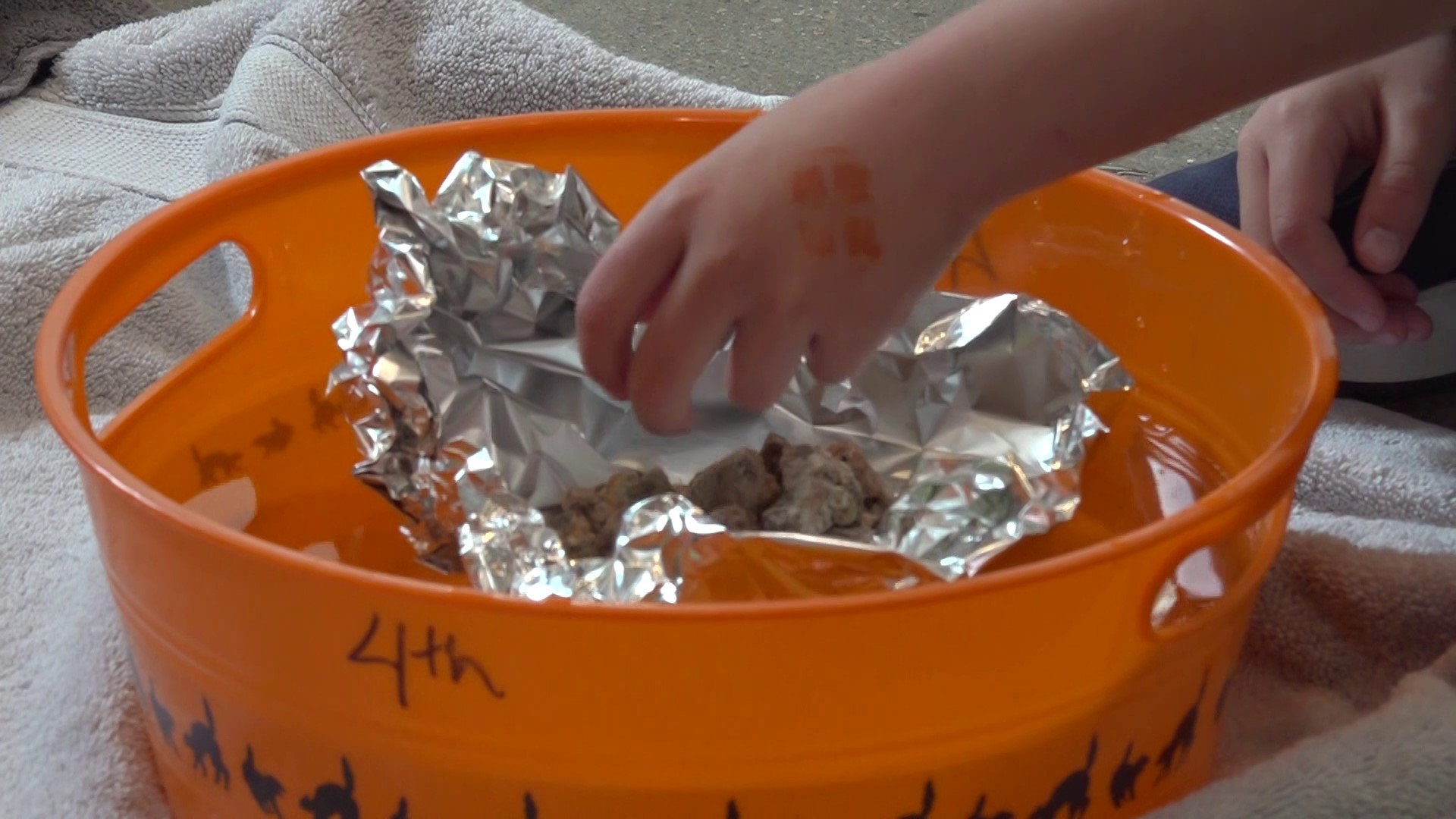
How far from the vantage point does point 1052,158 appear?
1.05ft

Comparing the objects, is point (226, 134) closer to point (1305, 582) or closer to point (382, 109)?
point (382, 109)

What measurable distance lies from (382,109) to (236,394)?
0.25 metres

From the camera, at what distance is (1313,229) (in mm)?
487

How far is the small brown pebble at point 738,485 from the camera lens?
0.44 m

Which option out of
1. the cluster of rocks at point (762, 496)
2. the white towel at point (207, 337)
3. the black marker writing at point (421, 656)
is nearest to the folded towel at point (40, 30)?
the white towel at point (207, 337)

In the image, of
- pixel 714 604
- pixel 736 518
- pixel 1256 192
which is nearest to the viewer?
pixel 714 604

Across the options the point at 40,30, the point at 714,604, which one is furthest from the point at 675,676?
the point at 40,30

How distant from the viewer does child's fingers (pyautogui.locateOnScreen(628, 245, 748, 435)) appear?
1.06ft

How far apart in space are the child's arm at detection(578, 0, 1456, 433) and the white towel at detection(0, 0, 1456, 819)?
157mm

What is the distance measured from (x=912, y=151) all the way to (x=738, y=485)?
16 centimetres

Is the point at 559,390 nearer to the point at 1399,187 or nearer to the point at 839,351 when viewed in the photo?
the point at 839,351

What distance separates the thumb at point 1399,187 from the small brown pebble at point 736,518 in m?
0.24

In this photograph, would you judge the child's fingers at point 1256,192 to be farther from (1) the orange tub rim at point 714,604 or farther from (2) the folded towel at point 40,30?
(2) the folded towel at point 40,30

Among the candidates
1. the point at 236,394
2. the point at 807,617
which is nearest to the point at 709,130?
the point at 236,394
